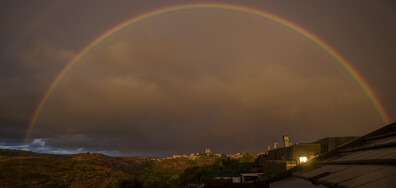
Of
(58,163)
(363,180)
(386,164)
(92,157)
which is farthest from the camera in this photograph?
(92,157)

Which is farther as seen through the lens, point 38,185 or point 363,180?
point 38,185

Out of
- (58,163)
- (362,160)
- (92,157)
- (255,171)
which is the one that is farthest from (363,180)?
(92,157)

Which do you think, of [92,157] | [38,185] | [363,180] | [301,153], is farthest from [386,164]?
[92,157]

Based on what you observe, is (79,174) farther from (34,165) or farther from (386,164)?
(386,164)

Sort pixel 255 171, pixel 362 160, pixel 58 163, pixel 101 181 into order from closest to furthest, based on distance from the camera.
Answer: pixel 362 160, pixel 255 171, pixel 101 181, pixel 58 163

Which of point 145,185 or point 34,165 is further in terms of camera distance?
point 34,165

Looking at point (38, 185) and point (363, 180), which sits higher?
point (363, 180)

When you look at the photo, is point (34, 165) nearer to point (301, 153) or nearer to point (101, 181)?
point (101, 181)

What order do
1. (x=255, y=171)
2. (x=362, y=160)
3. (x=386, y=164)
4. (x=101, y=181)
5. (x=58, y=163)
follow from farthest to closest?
(x=58, y=163) → (x=101, y=181) → (x=255, y=171) → (x=362, y=160) → (x=386, y=164)

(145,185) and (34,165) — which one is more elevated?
(34,165)
